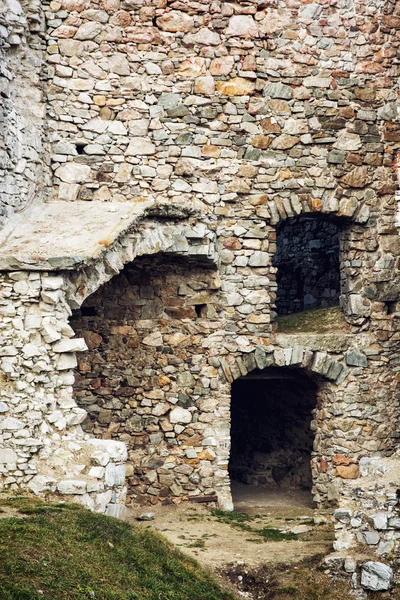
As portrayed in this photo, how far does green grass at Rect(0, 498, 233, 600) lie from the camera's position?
8.22 metres

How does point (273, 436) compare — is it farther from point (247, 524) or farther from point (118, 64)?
point (118, 64)

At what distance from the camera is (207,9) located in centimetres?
1379

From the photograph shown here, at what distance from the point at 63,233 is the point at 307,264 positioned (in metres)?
6.39

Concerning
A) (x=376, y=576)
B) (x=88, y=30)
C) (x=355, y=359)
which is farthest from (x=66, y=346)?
(x=355, y=359)

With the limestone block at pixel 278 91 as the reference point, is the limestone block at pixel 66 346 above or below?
below

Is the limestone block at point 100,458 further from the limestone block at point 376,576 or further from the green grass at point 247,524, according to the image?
the limestone block at point 376,576

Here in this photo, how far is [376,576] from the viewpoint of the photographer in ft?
34.1

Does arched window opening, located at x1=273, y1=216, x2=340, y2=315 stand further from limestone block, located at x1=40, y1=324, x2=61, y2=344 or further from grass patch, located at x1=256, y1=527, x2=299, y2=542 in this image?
limestone block, located at x1=40, y1=324, x2=61, y2=344

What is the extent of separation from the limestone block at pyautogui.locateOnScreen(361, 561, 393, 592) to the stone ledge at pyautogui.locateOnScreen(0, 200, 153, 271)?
4118 mm

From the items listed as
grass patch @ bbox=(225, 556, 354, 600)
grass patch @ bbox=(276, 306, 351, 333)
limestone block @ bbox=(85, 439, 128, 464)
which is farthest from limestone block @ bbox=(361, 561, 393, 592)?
grass patch @ bbox=(276, 306, 351, 333)

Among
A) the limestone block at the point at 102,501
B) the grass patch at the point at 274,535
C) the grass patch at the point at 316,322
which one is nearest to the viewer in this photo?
the limestone block at the point at 102,501

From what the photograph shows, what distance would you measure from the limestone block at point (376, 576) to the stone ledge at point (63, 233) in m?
4.12

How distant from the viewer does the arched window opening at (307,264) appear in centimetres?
1731

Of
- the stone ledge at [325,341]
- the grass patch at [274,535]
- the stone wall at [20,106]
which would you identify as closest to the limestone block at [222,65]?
the stone wall at [20,106]
